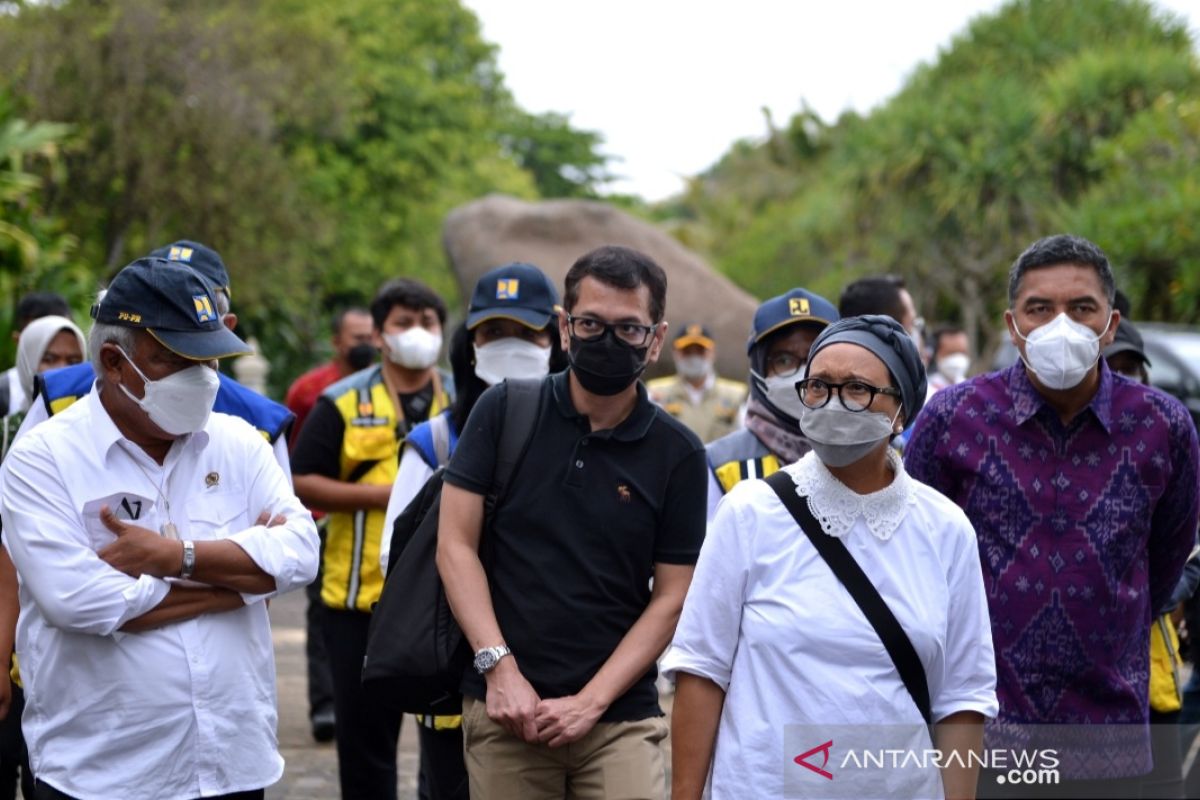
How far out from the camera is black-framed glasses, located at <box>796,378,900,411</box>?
3561 millimetres

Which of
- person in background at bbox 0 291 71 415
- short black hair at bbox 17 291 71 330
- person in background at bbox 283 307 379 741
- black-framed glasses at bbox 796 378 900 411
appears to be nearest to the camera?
black-framed glasses at bbox 796 378 900 411

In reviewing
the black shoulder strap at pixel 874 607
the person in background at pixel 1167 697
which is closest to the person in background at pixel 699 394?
the person in background at pixel 1167 697

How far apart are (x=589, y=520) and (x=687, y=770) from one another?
0.79 metres

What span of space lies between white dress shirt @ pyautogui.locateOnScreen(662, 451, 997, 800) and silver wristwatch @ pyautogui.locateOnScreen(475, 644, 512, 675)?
0.56 metres

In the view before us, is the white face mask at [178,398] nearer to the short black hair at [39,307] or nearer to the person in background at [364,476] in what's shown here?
the person in background at [364,476]

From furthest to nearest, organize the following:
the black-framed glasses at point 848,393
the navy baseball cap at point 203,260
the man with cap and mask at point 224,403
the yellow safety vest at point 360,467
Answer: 1. the yellow safety vest at point 360,467
2. the navy baseball cap at point 203,260
3. the man with cap and mask at point 224,403
4. the black-framed glasses at point 848,393

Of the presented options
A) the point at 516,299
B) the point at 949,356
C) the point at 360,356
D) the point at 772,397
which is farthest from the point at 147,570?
the point at 949,356

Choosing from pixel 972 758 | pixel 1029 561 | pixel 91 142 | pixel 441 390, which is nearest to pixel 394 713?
pixel 441 390

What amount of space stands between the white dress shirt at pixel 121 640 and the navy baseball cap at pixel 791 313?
1.85 m

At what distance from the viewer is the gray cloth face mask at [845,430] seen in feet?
11.6

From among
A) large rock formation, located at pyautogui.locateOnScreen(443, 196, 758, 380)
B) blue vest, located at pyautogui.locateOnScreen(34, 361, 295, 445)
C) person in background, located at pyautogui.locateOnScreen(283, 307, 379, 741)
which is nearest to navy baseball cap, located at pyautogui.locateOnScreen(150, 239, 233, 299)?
blue vest, located at pyautogui.locateOnScreen(34, 361, 295, 445)

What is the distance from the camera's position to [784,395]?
5.03 m

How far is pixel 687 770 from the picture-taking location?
3543 mm

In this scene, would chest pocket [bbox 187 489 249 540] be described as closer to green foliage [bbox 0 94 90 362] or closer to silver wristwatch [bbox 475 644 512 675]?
silver wristwatch [bbox 475 644 512 675]
